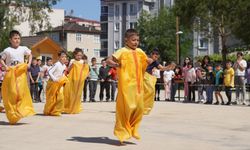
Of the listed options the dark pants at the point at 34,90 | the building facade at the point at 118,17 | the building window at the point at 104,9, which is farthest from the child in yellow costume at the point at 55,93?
the building window at the point at 104,9

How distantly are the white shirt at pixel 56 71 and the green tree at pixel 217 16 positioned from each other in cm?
2847

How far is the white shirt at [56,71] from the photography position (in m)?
14.7

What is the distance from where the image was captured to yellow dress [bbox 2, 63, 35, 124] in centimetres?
1170

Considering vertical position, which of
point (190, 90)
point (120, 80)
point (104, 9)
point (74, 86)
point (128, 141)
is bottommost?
point (128, 141)

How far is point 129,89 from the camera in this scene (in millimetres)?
9102

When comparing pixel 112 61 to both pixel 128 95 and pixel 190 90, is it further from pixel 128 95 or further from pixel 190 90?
pixel 190 90

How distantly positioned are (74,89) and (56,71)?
102 cm

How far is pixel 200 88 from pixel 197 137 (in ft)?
41.7

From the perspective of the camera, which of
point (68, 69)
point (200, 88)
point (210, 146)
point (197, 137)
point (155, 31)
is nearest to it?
point (210, 146)

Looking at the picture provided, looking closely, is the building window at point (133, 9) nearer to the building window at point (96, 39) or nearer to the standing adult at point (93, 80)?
the building window at point (96, 39)

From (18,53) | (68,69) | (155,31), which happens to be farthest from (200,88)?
(155,31)

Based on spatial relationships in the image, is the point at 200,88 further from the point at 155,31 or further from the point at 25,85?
the point at 155,31

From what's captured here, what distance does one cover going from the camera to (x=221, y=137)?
10328mm

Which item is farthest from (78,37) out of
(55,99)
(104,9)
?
(55,99)
